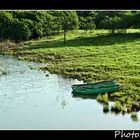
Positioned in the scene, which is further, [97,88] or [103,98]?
[97,88]

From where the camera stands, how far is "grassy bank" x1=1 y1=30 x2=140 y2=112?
96.2 ft

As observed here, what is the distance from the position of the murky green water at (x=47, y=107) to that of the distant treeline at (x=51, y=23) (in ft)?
90.0

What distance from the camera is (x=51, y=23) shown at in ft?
226

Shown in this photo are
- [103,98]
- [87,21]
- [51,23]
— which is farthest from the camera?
[87,21]

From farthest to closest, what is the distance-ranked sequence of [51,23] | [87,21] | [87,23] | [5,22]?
[87,21], [87,23], [51,23], [5,22]

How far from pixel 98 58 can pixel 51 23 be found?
2706 centimetres

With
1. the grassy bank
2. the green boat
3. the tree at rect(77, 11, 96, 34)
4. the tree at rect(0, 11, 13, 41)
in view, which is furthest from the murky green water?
the tree at rect(77, 11, 96, 34)

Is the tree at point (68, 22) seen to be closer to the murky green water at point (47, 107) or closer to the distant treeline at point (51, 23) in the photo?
the distant treeline at point (51, 23)

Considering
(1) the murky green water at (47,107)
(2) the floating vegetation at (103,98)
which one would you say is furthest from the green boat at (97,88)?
(2) the floating vegetation at (103,98)

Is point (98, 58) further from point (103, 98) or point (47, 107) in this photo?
point (47, 107)

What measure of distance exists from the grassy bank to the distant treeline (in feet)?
9.20

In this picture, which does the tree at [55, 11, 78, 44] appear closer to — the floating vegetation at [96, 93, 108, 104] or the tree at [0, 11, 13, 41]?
the tree at [0, 11, 13, 41]

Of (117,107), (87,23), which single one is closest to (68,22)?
(87,23)

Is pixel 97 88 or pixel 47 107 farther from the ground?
pixel 97 88
